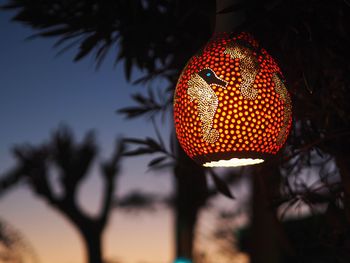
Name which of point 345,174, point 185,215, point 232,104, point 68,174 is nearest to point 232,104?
point 232,104

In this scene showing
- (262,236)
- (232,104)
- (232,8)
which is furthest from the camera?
(262,236)

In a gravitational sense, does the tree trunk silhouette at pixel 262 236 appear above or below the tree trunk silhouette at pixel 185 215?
above

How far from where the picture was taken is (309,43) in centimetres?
234

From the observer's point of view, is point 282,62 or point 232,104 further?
point 282,62

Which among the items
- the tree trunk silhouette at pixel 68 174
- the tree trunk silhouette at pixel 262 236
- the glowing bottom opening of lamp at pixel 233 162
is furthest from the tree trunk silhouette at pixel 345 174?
the tree trunk silhouette at pixel 68 174

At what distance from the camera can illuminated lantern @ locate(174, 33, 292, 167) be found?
1688 millimetres

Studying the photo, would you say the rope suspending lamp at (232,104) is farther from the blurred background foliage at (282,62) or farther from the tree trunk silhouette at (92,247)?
the tree trunk silhouette at (92,247)

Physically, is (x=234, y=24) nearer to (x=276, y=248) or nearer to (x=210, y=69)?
(x=210, y=69)

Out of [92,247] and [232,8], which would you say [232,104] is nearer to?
[232,8]

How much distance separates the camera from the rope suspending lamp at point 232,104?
1.69 m

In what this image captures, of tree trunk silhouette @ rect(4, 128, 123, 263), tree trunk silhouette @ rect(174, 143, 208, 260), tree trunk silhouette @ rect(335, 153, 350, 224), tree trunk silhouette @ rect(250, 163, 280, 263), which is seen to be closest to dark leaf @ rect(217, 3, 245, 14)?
tree trunk silhouette @ rect(335, 153, 350, 224)

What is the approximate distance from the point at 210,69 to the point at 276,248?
136 inches

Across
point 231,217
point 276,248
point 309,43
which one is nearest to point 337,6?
point 309,43

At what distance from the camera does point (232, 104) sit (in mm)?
1678
